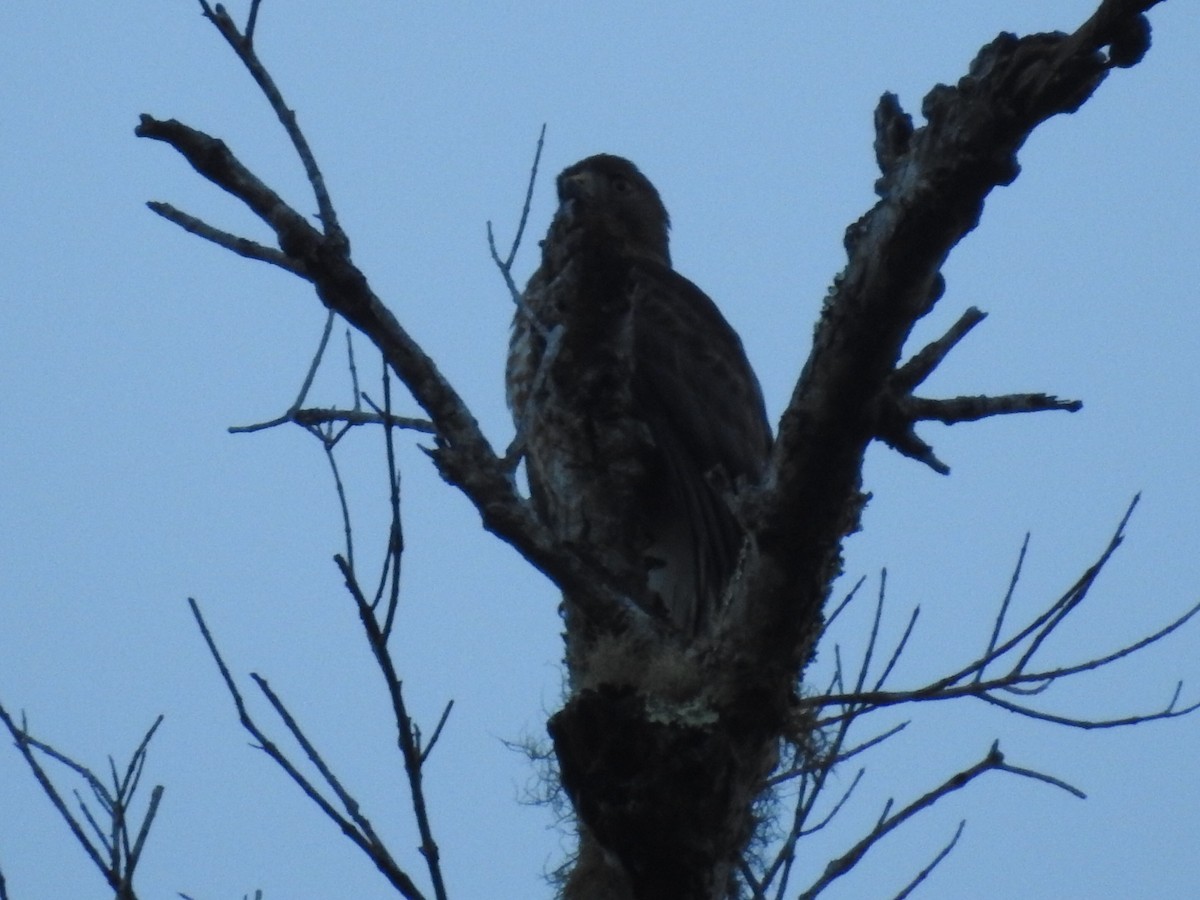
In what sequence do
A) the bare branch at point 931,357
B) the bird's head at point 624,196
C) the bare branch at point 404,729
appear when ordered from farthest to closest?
the bird's head at point 624,196, the bare branch at point 931,357, the bare branch at point 404,729

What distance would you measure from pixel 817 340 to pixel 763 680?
0.67 m

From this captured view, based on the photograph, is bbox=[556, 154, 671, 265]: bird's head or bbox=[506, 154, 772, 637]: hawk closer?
bbox=[506, 154, 772, 637]: hawk

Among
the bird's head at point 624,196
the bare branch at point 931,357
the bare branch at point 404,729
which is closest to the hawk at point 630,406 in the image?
the bird's head at point 624,196

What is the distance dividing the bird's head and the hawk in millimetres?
13

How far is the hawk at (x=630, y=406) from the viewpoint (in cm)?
364

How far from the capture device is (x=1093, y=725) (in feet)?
11.0

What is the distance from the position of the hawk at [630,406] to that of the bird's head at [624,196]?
1cm

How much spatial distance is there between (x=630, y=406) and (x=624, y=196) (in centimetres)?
240

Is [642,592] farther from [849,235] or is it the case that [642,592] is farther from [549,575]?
[849,235]

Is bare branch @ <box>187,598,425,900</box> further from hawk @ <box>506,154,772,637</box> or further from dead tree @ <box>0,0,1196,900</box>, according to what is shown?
hawk @ <box>506,154,772,637</box>

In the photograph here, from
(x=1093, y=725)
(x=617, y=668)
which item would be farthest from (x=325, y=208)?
(x=1093, y=725)

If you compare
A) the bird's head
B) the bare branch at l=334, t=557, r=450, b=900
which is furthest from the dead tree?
the bird's head

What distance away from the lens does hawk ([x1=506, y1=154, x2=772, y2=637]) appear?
12.0 ft

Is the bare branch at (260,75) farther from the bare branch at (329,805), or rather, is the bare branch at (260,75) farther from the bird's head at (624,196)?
the bird's head at (624,196)
